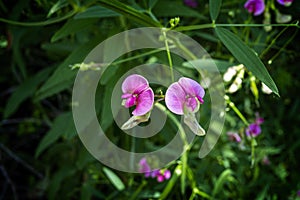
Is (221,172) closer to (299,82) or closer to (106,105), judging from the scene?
(106,105)

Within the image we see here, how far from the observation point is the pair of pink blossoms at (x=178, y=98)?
0.87 meters

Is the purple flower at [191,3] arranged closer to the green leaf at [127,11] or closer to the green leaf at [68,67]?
the green leaf at [68,67]

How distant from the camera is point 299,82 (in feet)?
6.59

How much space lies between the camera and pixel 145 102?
88 centimetres

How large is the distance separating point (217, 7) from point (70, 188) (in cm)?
96

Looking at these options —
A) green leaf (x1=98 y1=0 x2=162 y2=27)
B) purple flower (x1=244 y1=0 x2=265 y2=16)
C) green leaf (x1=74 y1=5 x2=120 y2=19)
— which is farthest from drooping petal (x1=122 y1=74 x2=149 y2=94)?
purple flower (x1=244 y1=0 x2=265 y2=16)

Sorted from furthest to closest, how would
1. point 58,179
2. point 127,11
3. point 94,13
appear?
1. point 58,179
2. point 94,13
3. point 127,11

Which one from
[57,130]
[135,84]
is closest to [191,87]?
[135,84]

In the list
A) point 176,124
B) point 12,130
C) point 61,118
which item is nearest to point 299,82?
point 176,124

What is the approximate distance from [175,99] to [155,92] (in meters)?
0.54

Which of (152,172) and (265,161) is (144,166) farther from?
(265,161)

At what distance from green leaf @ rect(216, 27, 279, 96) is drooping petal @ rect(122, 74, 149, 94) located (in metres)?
0.19

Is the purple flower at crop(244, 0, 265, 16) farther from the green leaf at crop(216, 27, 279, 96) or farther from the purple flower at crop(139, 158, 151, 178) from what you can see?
the purple flower at crop(139, 158, 151, 178)

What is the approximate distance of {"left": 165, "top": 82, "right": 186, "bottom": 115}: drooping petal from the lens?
86 cm
